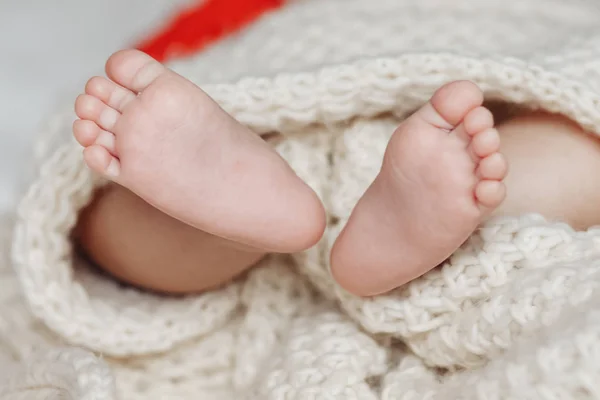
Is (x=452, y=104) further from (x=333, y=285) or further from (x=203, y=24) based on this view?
(x=203, y=24)

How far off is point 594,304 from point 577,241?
9cm

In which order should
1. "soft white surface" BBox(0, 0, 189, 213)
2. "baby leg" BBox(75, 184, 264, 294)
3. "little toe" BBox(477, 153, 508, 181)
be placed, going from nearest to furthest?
"little toe" BBox(477, 153, 508, 181), "baby leg" BBox(75, 184, 264, 294), "soft white surface" BBox(0, 0, 189, 213)

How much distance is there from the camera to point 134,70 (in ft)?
1.99

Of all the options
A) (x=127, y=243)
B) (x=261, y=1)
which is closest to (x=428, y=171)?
(x=127, y=243)

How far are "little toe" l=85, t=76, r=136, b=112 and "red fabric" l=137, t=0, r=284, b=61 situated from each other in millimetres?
549

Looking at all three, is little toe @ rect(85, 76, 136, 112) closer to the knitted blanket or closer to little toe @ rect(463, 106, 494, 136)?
the knitted blanket

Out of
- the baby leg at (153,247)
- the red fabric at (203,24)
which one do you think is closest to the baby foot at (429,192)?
the baby leg at (153,247)

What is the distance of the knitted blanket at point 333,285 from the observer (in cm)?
62

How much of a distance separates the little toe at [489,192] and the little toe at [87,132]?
29 centimetres

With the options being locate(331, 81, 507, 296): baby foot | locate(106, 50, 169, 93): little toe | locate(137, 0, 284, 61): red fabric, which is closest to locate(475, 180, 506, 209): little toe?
locate(331, 81, 507, 296): baby foot

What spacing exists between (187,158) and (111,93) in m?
0.08

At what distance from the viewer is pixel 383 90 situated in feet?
2.41

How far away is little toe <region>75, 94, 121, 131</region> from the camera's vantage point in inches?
23.6

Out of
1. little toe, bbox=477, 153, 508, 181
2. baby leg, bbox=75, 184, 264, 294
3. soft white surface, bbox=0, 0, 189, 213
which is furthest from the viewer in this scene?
soft white surface, bbox=0, 0, 189, 213
